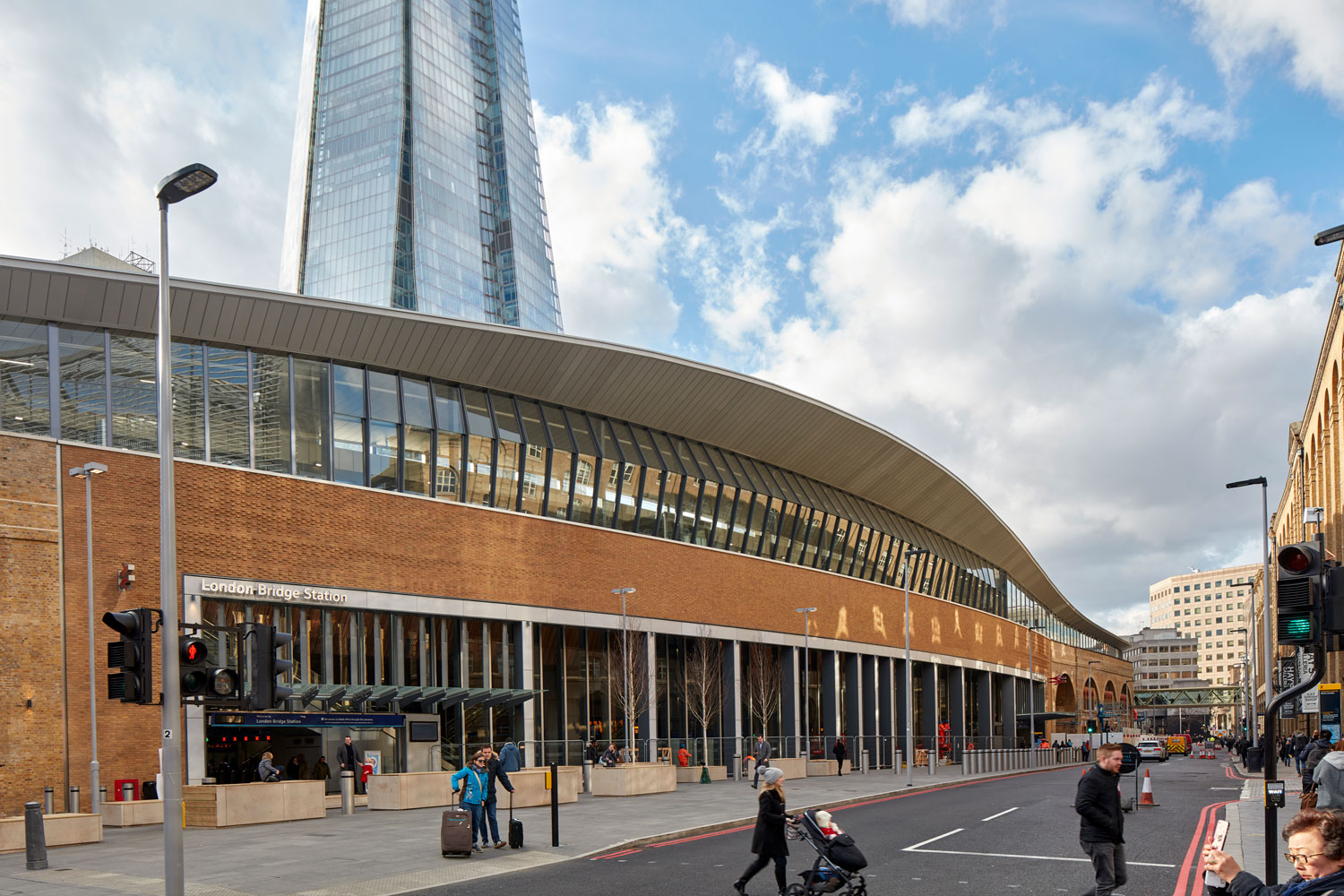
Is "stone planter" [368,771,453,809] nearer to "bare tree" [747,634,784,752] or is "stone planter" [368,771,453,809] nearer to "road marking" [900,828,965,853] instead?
"road marking" [900,828,965,853]

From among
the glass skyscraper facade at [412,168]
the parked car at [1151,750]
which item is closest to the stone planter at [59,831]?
the parked car at [1151,750]

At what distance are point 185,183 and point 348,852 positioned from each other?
409 inches

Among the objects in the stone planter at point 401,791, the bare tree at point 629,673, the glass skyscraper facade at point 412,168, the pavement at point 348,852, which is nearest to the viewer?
the pavement at point 348,852

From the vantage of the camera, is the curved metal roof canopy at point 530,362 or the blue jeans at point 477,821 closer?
the blue jeans at point 477,821

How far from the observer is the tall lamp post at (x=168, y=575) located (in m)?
11.7

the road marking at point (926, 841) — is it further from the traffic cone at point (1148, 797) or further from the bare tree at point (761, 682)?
the bare tree at point (761, 682)

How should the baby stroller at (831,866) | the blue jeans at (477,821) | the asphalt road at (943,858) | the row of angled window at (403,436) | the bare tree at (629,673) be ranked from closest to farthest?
the baby stroller at (831,866) < the asphalt road at (943,858) < the blue jeans at (477,821) < the row of angled window at (403,436) < the bare tree at (629,673)

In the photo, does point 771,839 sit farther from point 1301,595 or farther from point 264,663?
point 1301,595

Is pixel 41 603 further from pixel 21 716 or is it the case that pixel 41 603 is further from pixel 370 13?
pixel 370 13

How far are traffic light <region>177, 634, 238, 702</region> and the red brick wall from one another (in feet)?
47.0

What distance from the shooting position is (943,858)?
54.4ft

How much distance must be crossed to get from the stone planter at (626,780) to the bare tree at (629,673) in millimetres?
6669

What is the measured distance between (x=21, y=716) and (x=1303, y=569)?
2379 cm

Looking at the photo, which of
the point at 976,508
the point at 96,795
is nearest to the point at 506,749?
the point at 96,795
